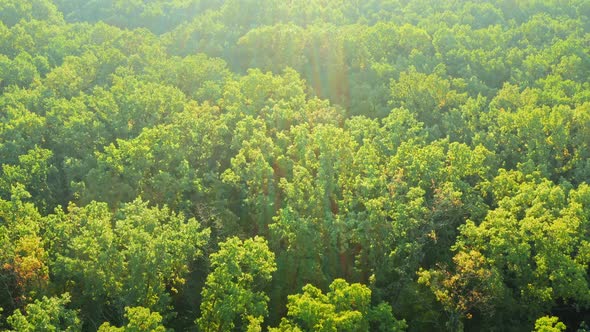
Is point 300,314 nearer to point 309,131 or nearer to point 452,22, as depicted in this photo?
point 309,131

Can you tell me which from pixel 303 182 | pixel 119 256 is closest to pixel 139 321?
pixel 119 256

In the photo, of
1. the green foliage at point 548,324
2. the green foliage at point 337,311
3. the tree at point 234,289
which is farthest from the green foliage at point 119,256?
the green foliage at point 548,324

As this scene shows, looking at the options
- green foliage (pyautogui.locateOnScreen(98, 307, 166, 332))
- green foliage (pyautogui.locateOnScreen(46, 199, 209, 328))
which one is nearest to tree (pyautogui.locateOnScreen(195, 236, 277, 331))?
green foliage (pyautogui.locateOnScreen(46, 199, 209, 328))

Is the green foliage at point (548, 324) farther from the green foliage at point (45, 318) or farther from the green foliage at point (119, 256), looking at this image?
the green foliage at point (45, 318)

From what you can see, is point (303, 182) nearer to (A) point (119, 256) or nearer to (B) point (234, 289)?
(B) point (234, 289)

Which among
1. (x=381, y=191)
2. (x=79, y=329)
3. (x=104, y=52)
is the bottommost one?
(x=79, y=329)

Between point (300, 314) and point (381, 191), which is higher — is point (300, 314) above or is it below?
below

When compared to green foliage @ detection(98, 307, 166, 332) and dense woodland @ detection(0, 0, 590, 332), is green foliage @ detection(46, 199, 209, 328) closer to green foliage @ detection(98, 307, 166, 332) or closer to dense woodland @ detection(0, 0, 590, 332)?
dense woodland @ detection(0, 0, 590, 332)

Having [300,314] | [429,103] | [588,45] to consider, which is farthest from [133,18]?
[300,314]

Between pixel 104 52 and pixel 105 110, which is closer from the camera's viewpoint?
pixel 105 110
